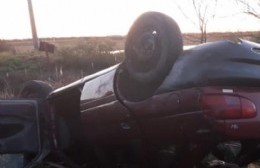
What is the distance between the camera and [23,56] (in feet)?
95.5

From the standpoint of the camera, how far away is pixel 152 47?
4.76 metres

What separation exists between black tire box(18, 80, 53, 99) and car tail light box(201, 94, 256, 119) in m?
2.93

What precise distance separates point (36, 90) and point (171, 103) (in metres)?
3.01

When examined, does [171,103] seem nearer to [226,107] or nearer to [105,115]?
[226,107]

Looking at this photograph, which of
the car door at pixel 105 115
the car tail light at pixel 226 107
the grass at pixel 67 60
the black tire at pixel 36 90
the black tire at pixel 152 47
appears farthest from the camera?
the grass at pixel 67 60

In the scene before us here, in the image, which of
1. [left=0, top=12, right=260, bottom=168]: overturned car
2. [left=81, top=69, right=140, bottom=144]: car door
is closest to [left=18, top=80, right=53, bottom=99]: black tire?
[left=0, top=12, right=260, bottom=168]: overturned car

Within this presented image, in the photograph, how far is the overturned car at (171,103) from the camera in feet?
13.7

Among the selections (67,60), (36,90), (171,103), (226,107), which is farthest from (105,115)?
(67,60)

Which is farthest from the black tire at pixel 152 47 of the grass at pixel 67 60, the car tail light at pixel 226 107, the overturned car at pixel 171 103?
the grass at pixel 67 60

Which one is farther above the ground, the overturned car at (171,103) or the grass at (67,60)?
the overturned car at (171,103)

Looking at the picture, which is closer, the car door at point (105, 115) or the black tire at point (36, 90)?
the car door at point (105, 115)

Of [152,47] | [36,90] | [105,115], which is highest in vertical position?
[152,47]

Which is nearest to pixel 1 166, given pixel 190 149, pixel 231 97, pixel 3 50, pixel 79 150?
pixel 79 150

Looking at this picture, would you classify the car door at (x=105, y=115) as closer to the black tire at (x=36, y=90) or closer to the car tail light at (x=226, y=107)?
the car tail light at (x=226, y=107)
